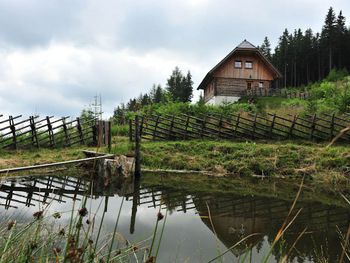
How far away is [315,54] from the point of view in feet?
208

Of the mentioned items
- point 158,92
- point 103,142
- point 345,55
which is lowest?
point 103,142

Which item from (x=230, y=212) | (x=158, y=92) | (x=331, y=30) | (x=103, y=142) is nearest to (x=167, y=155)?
(x=103, y=142)

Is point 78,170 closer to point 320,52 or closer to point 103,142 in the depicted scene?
point 103,142

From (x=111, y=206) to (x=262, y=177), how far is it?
672cm

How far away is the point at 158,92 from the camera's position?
7625 cm

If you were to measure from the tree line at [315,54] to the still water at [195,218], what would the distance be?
5695 centimetres

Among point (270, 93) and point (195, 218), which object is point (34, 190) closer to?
point (195, 218)

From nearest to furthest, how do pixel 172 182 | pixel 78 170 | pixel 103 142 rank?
pixel 172 182
pixel 78 170
pixel 103 142

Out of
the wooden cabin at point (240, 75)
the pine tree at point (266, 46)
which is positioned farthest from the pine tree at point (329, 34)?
the wooden cabin at point (240, 75)

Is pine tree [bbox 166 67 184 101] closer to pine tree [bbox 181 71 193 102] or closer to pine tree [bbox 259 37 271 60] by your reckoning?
pine tree [bbox 181 71 193 102]

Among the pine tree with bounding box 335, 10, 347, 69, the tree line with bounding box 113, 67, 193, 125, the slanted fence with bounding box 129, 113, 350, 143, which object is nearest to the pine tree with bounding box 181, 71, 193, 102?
the tree line with bounding box 113, 67, 193, 125

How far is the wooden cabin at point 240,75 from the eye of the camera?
34.6 meters

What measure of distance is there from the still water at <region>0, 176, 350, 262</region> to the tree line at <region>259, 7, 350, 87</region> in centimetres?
5695

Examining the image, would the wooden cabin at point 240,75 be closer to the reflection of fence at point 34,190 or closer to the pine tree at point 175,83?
the reflection of fence at point 34,190
